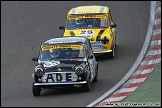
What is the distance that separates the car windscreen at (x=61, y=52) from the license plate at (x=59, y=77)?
105 cm

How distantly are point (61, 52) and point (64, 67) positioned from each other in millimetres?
1108

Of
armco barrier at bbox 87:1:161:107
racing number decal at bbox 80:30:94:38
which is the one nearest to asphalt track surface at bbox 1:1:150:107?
armco barrier at bbox 87:1:161:107

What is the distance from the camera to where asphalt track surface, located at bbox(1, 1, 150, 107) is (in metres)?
19.2

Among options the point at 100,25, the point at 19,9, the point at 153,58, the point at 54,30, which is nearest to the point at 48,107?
the point at 153,58

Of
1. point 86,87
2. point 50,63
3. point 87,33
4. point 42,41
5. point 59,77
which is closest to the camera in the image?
point 59,77

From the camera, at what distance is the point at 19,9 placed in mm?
33250

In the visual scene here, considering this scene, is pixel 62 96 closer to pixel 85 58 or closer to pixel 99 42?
pixel 85 58

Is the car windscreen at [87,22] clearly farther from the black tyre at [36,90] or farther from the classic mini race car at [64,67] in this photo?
the black tyre at [36,90]

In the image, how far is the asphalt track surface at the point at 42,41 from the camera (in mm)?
19188

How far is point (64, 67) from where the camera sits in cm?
1941

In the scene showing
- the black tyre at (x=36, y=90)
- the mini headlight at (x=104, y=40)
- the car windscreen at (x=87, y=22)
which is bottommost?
the black tyre at (x=36, y=90)

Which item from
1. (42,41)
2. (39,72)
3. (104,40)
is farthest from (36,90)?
(42,41)

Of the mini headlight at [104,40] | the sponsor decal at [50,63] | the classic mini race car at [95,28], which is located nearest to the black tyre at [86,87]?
the sponsor decal at [50,63]

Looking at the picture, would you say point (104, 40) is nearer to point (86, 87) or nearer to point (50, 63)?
point (50, 63)
